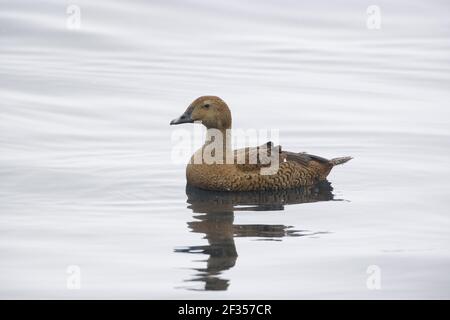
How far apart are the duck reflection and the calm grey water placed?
30 mm

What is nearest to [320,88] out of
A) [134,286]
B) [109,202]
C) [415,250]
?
[109,202]

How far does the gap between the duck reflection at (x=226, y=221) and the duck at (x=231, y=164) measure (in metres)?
0.09

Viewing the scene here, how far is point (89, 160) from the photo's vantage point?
43.8 feet

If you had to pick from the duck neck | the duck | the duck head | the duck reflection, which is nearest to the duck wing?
the duck

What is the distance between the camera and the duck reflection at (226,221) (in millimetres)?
9430

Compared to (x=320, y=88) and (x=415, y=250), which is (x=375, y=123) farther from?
(x=415, y=250)


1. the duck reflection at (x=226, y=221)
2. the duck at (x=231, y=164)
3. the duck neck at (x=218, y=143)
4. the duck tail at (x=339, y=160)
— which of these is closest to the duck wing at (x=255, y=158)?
the duck at (x=231, y=164)

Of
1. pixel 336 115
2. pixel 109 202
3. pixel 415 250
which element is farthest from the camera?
pixel 336 115

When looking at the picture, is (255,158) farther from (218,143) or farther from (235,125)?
(235,125)

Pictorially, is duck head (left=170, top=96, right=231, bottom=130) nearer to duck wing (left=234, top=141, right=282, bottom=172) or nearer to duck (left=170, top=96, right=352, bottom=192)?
duck (left=170, top=96, right=352, bottom=192)

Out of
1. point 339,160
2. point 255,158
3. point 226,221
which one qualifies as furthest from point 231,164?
point 226,221

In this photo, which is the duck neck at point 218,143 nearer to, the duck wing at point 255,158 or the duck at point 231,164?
the duck at point 231,164

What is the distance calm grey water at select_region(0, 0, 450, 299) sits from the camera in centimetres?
938

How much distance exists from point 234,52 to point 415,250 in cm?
1038
